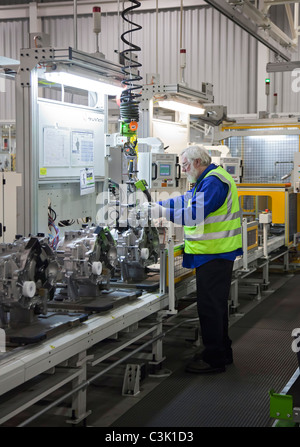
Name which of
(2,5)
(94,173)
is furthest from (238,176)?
(2,5)

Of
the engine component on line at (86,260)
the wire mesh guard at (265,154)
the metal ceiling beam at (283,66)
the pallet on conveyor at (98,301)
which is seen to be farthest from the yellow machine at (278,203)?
the engine component on line at (86,260)

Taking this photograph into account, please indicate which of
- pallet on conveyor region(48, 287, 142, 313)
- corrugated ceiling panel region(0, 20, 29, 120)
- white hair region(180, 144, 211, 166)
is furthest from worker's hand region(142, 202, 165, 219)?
corrugated ceiling panel region(0, 20, 29, 120)

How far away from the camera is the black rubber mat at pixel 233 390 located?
407cm

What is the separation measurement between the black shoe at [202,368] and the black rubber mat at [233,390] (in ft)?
0.13

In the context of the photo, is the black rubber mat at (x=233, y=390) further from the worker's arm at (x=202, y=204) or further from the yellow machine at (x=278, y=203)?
the yellow machine at (x=278, y=203)

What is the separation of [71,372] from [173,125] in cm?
479

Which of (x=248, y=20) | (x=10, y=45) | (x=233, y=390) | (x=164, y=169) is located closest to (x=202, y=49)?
(x=10, y=45)

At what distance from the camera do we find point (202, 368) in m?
4.98

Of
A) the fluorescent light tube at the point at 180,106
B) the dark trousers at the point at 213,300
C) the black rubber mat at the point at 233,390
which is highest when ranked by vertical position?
the fluorescent light tube at the point at 180,106

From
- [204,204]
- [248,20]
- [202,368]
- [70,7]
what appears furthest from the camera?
[70,7]

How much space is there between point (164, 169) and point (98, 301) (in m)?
2.61

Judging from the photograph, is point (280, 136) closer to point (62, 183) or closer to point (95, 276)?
point (62, 183)

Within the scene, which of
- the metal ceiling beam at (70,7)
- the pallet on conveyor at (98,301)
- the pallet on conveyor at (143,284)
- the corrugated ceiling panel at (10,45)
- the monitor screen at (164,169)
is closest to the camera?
the pallet on conveyor at (98,301)

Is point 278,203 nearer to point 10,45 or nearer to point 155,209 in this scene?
point 155,209
